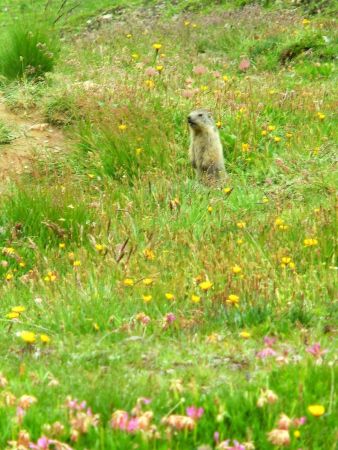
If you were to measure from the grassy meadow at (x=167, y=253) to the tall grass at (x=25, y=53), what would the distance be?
33 mm

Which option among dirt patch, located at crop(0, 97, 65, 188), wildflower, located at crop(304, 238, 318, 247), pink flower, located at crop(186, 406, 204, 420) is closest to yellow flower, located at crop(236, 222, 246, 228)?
wildflower, located at crop(304, 238, 318, 247)

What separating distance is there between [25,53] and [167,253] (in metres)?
6.29

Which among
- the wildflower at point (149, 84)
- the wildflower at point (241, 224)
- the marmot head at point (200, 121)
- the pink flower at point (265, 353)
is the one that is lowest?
the wildflower at point (241, 224)

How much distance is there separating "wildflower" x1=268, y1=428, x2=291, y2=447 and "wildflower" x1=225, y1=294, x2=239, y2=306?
1420 millimetres

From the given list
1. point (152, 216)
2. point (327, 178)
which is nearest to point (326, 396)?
point (152, 216)

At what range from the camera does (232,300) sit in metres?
4.50

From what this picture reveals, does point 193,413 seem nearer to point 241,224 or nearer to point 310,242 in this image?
point 310,242

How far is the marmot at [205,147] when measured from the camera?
336 inches

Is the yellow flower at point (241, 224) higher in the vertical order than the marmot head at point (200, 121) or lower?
lower

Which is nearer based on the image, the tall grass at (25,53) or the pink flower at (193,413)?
the pink flower at (193,413)

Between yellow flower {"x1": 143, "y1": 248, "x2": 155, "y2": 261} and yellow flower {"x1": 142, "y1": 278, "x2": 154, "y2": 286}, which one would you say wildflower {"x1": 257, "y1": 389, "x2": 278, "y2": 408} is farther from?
yellow flower {"x1": 143, "y1": 248, "x2": 155, "y2": 261}

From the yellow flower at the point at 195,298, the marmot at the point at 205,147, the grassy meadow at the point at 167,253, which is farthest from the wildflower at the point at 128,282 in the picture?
the marmot at the point at 205,147

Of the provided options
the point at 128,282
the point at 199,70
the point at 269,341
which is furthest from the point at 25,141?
the point at 269,341

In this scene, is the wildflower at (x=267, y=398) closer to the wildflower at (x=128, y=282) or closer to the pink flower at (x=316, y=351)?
the pink flower at (x=316, y=351)
